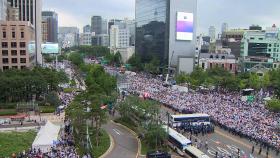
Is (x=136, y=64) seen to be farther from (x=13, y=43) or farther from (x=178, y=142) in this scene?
(x=178, y=142)

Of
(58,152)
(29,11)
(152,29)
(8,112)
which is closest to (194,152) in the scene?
(58,152)

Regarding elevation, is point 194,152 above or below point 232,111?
below

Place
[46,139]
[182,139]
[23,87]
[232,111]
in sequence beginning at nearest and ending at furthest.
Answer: [46,139]
[182,139]
[232,111]
[23,87]

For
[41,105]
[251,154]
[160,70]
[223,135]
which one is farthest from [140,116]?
[160,70]

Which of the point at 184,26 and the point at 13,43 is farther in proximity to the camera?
the point at 184,26

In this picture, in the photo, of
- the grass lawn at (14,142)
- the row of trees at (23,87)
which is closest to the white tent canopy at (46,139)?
the grass lawn at (14,142)

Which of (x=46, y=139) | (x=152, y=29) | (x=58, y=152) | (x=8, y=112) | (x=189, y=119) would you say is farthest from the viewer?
(x=152, y=29)

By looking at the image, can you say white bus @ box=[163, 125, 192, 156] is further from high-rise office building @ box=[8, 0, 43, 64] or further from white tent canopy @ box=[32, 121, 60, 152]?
high-rise office building @ box=[8, 0, 43, 64]

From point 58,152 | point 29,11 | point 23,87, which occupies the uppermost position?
point 29,11
